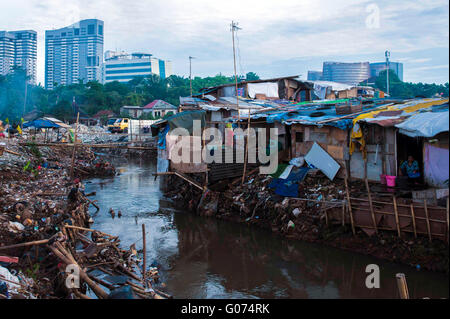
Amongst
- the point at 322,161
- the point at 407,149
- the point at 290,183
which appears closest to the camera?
the point at 407,149

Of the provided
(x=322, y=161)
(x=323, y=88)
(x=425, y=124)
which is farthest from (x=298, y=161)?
(x=323, y=88)

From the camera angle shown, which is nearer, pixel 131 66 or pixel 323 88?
pixel 323 88

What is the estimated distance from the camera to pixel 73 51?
129 meters

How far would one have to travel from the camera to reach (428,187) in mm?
9773

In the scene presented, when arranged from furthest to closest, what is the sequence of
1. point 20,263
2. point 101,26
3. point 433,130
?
point 101,26, point 433,130, point 20,263

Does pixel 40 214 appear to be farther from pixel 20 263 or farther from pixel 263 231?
pixel 263 231

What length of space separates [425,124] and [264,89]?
1376cm

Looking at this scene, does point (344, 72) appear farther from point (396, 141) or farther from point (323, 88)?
point (396, 141)

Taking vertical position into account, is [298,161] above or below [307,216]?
above

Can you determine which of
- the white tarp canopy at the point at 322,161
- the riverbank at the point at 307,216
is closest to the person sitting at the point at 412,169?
the riverbank at the point at 307,216

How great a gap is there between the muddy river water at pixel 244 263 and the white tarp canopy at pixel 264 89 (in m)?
9.53

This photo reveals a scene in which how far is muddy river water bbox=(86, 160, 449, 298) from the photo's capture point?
8.26m
